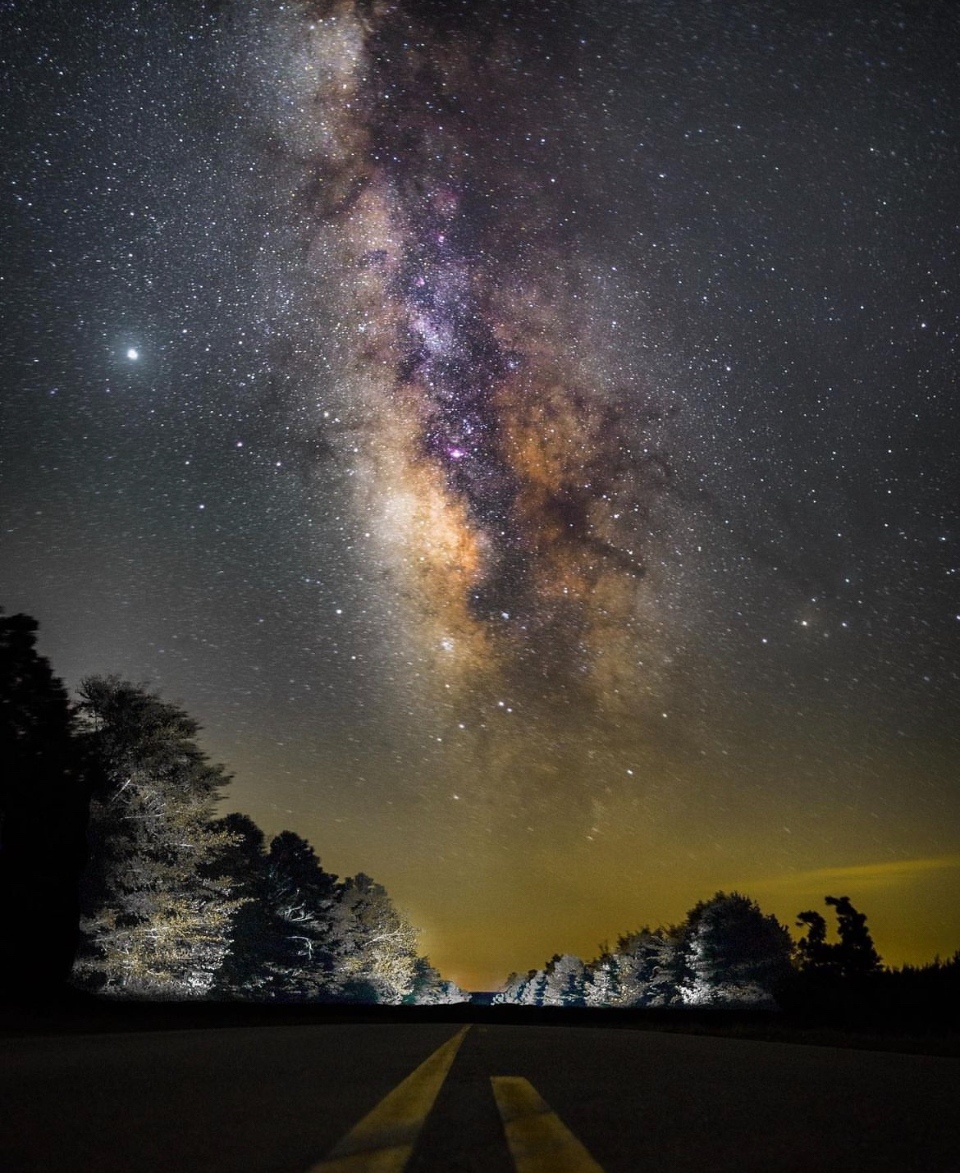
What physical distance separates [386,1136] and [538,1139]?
48 centimetres

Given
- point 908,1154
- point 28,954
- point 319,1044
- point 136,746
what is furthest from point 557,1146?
point 136,746

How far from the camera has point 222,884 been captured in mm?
26297

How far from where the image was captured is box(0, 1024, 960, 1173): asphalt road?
232 centimetres

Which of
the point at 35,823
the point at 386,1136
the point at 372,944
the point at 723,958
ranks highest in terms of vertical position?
the point at 723,958

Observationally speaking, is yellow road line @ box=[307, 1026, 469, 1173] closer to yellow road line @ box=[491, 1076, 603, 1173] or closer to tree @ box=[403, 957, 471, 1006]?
yellow road line @ box=[491, 1076, 603, 1173]

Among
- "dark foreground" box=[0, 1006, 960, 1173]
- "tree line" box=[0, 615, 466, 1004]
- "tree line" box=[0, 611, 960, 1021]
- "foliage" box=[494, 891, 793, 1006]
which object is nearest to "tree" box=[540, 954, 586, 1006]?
"foliage" box=[494, 891, 793, 1006]

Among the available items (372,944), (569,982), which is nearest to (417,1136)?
(372,944)

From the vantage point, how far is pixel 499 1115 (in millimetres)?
3258

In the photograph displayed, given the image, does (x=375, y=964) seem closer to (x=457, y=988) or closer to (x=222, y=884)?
(x=222, y=884)

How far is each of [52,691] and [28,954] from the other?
602 centimetres

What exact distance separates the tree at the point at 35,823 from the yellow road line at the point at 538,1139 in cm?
1876

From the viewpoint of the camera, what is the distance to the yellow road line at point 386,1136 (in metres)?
2.19

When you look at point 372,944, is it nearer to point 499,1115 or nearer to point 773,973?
point 773,973

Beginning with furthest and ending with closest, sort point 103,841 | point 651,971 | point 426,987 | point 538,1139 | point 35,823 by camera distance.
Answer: point 426,987 → point 651,971 → point 103,841 → point 35,823 → point 538,1139
